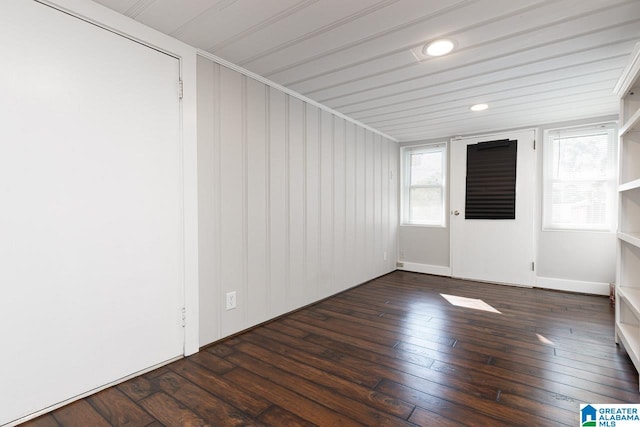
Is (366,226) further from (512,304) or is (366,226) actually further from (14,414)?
(14,414)

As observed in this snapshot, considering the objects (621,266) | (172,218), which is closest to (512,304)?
(621,266)

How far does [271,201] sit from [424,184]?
3.04 metres

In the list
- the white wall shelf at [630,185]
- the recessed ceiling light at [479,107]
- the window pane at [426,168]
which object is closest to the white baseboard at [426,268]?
the window pane at [426,168]

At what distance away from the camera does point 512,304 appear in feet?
11.0

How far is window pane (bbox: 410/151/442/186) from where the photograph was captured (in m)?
4.82

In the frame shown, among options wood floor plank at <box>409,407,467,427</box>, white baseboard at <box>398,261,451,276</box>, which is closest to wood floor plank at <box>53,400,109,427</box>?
wood floor plank at <box>409,407,467,427</box>

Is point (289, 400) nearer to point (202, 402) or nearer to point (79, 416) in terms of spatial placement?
point (202, 402)

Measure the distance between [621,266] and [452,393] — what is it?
5.60 feet

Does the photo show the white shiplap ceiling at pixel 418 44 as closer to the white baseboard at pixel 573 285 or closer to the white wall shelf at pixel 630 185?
the white wall shelf at pixel 630 185

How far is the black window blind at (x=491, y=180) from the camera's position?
416 cm

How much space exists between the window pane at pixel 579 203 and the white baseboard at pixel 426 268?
1523 millimetres

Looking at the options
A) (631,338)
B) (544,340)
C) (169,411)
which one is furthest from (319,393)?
(631,338)

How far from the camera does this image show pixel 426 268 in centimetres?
486

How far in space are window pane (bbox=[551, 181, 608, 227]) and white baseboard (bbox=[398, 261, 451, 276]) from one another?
1.52 metres
